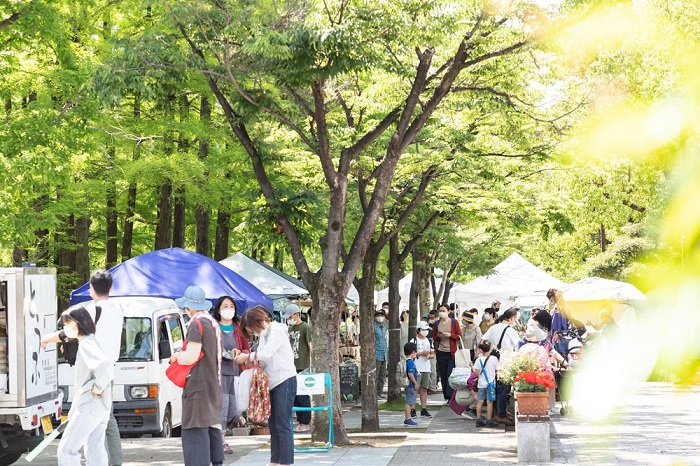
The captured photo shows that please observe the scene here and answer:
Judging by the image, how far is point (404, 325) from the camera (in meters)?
29.8

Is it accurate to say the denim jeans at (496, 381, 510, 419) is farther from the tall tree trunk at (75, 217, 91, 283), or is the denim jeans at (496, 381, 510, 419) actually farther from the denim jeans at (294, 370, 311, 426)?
the tall tree trunk at (75, 217, 91, 283)

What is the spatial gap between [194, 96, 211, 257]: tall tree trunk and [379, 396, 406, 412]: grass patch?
23.6 ft

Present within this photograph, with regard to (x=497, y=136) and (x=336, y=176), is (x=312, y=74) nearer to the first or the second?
(x=336, y=176)

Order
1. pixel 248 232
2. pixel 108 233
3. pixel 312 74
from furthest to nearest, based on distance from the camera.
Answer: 1. pixel 108 233
2. pixel 248 232
3. pixel 312 74

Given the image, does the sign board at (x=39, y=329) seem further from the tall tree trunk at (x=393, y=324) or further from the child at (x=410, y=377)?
the tall tree trunk at (x=393, y=324)

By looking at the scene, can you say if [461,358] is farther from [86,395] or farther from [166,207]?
[86,395]

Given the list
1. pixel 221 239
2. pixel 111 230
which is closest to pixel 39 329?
pixel 111 230

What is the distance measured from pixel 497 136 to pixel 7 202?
30.6ft

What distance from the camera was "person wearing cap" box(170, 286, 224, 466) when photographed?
31.0 ft

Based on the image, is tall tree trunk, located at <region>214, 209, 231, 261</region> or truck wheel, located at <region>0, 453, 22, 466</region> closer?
truck wheel, located at <region>0, 453, 22, 466</region>

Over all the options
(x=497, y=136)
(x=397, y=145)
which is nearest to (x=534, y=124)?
(x=497, y=136)

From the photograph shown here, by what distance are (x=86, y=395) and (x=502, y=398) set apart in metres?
9.57

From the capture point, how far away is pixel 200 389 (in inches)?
374

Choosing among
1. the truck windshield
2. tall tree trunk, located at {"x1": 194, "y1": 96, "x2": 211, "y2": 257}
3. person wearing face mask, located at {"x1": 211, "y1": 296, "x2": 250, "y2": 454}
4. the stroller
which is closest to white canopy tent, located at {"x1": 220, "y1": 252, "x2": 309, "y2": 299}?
tall tree trunk, located at {"x1": 194, "y1": 96, "x2": 211, "y2": 257}
